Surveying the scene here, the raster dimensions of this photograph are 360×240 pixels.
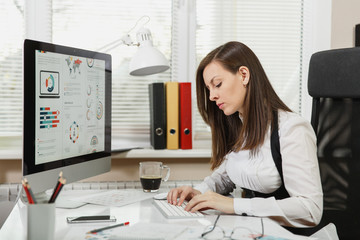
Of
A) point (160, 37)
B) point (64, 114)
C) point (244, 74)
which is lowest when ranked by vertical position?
point (64, 114)

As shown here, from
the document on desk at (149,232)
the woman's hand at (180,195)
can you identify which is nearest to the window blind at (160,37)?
the woman's hand at (180,195)

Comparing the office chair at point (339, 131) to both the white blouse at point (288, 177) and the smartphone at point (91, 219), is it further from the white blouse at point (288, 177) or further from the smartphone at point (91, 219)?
the smartphone at point (91, 219)

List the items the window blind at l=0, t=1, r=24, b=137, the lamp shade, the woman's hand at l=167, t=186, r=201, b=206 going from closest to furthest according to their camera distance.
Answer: the woman's hand at l=167, t=186, r=201, b=206 → the lamp shade → the window blind at l=0, t=1, r=24, b=137

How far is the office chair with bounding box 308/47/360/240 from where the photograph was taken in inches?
54.9

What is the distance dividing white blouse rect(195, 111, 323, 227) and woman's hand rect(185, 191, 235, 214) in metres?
0.02

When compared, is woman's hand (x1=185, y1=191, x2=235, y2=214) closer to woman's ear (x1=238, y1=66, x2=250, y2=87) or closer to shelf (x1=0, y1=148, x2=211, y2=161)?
woman's ear (x1=238, y1=66, x2=250, y2=87)

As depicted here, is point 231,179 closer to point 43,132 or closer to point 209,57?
point 209,57

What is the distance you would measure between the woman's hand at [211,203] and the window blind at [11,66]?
1.22m

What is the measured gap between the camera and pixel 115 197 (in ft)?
4.66

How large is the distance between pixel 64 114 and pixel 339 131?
0.92 metres

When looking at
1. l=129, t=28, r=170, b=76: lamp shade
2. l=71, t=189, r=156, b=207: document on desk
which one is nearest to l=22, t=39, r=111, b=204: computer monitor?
l=71, t=189, r=156, b=207: document on desk

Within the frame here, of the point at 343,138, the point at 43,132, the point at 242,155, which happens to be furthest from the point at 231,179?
the point at 43,132

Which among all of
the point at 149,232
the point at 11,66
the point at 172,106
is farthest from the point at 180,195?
the point at 11,66

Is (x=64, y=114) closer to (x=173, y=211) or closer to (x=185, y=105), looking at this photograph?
(x=173, y=211)
